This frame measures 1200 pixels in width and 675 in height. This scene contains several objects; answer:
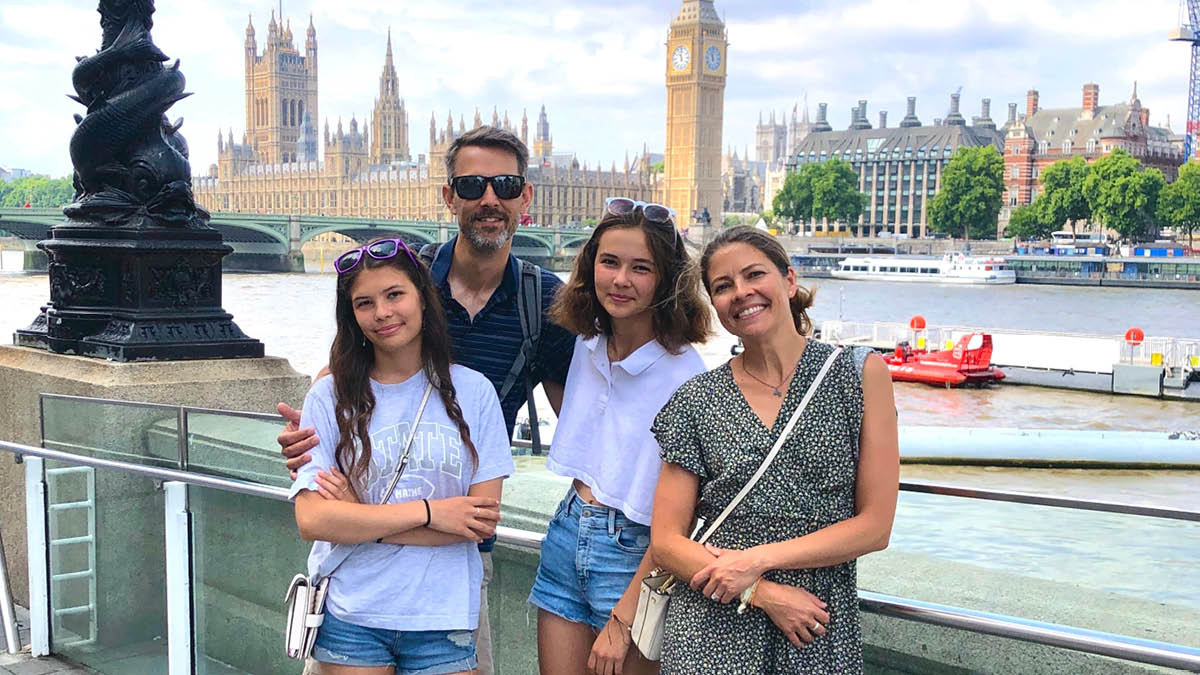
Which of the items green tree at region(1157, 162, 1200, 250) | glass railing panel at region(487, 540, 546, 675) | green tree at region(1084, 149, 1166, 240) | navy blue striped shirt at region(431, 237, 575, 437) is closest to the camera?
navy blue striped shirt at region(431, 237, 575, 437)

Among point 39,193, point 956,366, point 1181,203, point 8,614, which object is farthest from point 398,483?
point 39,193

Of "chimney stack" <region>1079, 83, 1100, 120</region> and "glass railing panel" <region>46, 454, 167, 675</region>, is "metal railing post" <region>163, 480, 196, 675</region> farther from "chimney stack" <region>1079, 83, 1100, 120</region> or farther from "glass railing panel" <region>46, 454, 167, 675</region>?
"chimney stack" <region>1079, 83, 1100, 120</region>

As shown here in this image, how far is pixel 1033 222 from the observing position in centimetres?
5256

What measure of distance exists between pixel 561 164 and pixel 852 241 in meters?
19.4

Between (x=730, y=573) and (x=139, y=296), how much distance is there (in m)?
2.41

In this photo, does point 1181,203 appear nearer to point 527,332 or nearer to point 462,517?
point 527,332

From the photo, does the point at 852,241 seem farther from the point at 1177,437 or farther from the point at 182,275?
the point at 182,275

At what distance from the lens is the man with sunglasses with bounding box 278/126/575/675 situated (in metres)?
1.79

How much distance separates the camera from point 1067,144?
59531mm

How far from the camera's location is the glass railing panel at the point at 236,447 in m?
2.23

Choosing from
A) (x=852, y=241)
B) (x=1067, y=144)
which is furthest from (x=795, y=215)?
(x=1067, y=144)

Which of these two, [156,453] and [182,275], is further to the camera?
[182,275]

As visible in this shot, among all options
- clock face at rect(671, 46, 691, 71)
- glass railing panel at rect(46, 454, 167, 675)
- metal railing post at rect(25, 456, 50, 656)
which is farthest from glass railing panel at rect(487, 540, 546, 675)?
clock face at rect(671, 46, 691, 71)

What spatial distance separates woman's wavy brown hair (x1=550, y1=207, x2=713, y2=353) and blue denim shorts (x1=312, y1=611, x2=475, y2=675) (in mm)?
446
